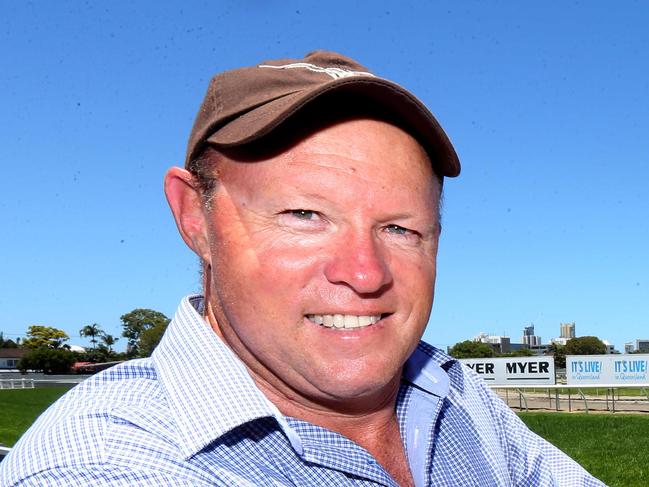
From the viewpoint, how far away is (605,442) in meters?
15.9

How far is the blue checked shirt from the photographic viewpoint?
1.22 metres

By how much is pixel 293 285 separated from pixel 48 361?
85.7 metres

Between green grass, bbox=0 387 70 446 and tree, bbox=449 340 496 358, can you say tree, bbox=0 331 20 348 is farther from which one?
green grass, bbox=0 387 70 446

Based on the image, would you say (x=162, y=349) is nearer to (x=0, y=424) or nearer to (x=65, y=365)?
(x=0, y=424)

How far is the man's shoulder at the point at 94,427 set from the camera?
1216 mm

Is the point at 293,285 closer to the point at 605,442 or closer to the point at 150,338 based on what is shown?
the point at 605,442

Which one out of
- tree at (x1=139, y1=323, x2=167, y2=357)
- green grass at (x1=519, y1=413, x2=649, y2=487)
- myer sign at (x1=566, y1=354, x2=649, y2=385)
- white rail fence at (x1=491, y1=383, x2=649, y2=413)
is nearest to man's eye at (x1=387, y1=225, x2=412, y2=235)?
green grass at (x1=519, y1=413, x2=649, y2=487)

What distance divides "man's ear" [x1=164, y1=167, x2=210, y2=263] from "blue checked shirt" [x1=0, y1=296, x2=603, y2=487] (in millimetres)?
149

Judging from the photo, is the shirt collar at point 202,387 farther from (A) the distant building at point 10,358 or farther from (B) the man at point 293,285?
(A) the distant building at point 10,358

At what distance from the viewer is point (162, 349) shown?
5.10 ft

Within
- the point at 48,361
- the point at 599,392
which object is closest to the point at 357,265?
the point at 599,392

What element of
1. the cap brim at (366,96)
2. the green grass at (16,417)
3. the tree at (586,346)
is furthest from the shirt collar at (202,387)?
the tree at (586,346)

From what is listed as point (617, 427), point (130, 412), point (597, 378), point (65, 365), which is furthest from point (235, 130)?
point (65, 365)

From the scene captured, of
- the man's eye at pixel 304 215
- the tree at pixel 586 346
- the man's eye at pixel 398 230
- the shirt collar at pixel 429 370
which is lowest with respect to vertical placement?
the tree at pixel 586 346
